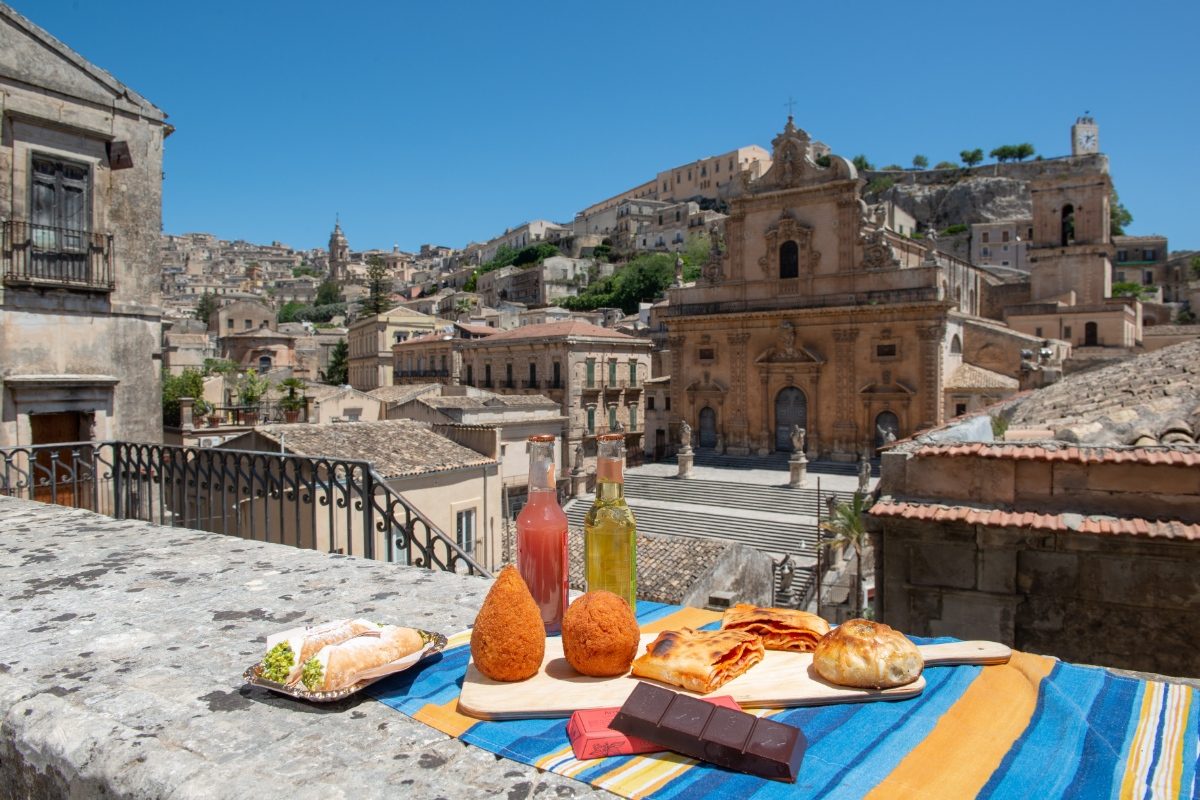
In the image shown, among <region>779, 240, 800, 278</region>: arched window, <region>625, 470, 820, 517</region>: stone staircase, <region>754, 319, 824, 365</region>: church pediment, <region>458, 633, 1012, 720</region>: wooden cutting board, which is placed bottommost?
<region>625, 470, 820, 517</region>: stone staircase

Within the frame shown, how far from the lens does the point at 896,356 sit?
29812mm

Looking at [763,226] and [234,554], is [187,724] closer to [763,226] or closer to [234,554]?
[234,554]

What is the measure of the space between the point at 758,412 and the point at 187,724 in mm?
31816

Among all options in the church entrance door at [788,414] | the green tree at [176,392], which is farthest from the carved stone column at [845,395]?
the green tree at [176,392]

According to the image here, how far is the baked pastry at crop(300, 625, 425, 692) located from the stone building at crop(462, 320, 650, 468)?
110ft

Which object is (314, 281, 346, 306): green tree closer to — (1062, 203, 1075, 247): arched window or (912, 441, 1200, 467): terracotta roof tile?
(1062, 203, 1075, 247): arched window

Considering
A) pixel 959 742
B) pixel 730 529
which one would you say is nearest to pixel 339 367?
pixel 730 529

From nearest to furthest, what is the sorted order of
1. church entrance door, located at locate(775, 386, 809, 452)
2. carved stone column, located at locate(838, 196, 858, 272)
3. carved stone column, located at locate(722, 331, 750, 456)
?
carved stone column, located at locate(838, 196, 858, 272), church entrance door, located at locate(775, 386, 809, 452), carved stone column, located at locate(722, 331, 750, 456)

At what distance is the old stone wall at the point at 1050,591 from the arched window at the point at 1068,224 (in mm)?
46811

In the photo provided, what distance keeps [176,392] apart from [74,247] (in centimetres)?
1969

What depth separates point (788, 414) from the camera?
32312 mm

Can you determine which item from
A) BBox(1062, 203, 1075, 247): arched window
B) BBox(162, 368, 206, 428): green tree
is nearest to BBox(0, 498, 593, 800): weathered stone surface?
BBox(162, 368, 206, 428): green tree

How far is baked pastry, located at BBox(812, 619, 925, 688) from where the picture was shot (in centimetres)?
223

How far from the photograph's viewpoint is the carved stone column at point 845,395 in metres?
30.5
